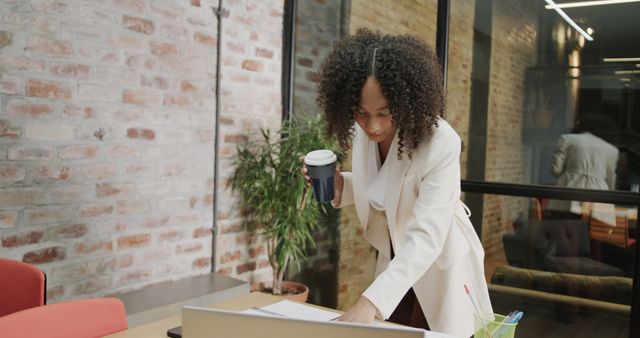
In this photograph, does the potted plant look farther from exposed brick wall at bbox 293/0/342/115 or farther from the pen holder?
the pen holder

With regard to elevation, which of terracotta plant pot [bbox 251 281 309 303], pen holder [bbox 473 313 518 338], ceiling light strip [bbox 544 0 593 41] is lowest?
terracotta plant pot [bbox 251 281 309 303]

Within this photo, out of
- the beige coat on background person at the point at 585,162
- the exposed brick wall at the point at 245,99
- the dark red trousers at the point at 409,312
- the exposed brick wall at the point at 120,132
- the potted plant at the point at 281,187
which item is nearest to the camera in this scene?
the dark red trousers at the point at 409,312

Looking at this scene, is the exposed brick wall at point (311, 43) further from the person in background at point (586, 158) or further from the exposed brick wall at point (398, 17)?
the person in background at point (586, 158)

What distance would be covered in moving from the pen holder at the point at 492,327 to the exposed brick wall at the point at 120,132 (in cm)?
201

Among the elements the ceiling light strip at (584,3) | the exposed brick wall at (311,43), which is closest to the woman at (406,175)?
the ceiling light strip at (584,3)

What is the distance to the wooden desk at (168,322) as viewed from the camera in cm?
139

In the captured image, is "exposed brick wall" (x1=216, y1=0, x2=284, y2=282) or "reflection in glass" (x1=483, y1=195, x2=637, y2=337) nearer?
"reflection in glass" (x1=483, y1=195, x2=637, y2=337)

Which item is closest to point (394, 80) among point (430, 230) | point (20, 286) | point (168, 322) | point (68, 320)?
point (430, 230)

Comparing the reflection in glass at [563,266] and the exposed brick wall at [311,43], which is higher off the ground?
the exposed brick wall at [311,43]

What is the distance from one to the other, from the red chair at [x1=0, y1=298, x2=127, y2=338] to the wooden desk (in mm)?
76

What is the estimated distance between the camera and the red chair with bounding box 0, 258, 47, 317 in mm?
1682

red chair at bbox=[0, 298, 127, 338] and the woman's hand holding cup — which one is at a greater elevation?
the woman's hand holding cup

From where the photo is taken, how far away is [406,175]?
5.42 ft

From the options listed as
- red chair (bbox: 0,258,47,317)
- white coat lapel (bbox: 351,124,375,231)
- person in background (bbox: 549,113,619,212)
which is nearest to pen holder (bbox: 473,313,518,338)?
white coat lapel (bbox: 351,124,375,231)
